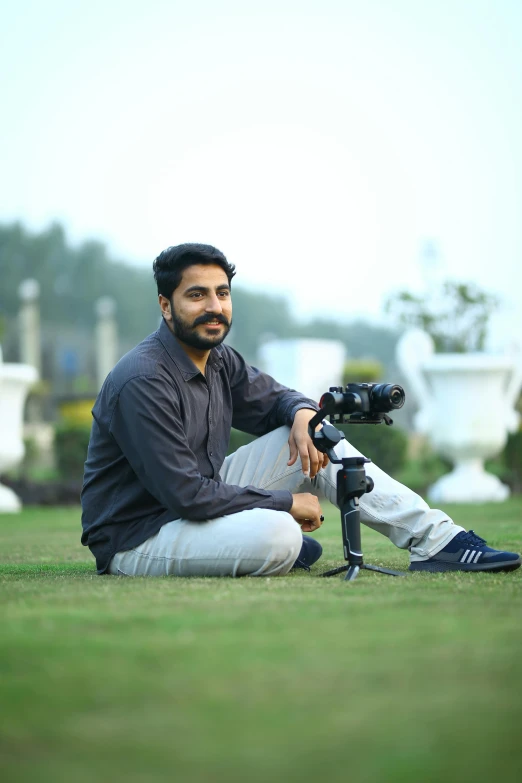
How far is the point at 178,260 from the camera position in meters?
3.32

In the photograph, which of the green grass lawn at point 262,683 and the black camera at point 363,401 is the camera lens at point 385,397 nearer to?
the black camera at point 363,401

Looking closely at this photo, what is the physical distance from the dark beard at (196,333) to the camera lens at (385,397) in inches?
20.8

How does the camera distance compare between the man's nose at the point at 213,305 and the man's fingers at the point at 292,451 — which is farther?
the man's fingers at the point at 292,451

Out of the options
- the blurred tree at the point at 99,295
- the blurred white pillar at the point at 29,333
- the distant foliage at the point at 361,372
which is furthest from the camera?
the blurred tree at the point at 99,295

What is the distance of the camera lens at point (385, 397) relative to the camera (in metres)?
3.14

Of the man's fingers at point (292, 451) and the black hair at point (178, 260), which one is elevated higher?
the black hair at point (178, 260)

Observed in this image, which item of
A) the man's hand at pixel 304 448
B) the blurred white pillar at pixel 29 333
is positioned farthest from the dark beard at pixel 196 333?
the blurred white pillar at pixel 29 333

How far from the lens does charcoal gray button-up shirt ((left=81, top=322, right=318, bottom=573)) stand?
304cm

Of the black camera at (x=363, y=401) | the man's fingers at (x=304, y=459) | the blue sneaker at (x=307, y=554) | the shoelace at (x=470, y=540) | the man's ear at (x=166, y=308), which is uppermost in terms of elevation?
the man's ear at (x=166, y=308)

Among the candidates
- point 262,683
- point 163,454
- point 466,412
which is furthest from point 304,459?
point 466,412

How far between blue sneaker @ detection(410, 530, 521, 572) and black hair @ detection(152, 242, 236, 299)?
1.20m

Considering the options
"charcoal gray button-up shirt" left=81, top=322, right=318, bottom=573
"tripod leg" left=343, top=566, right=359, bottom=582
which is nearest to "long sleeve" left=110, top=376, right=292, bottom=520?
"charcoal gray button-up shirt" left=81, top=322, right=318, bottom=573

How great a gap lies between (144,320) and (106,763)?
155 feet

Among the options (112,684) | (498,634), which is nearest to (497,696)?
(498,634)
